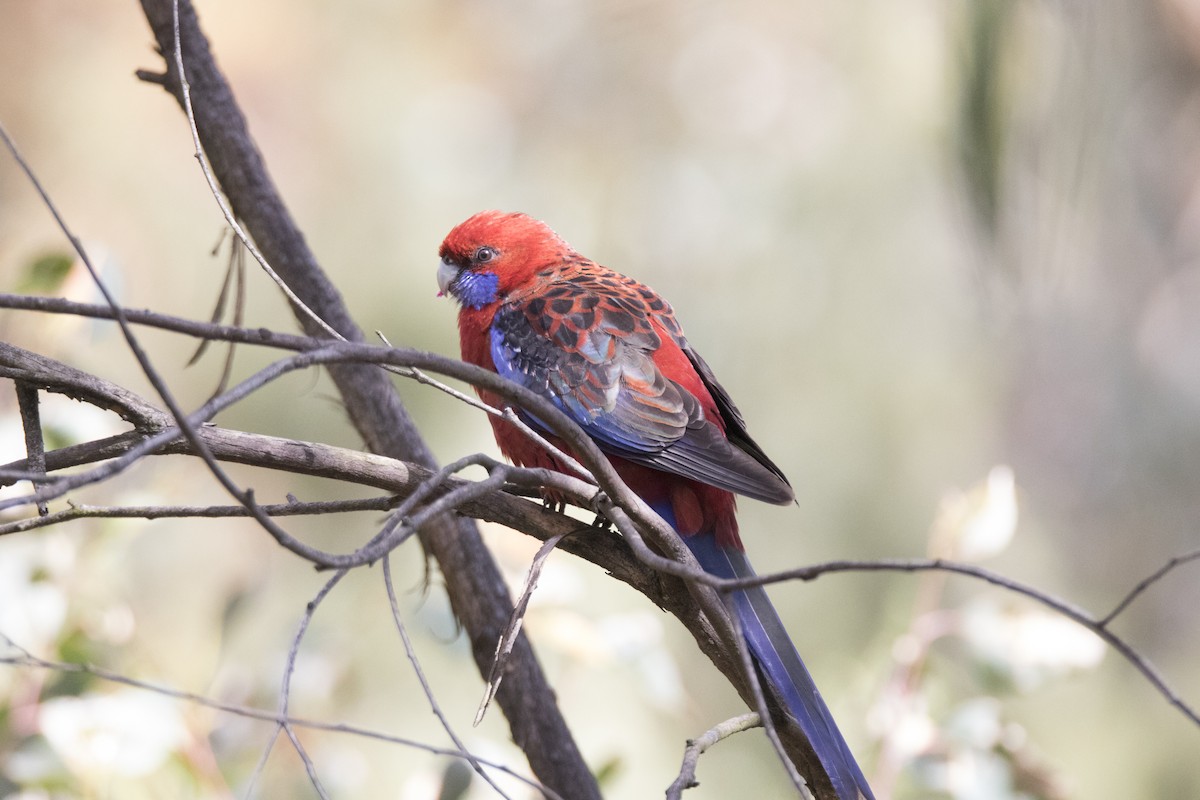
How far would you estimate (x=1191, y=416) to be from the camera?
766 cm

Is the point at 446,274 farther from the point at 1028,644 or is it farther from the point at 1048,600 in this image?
the point at 1048,600

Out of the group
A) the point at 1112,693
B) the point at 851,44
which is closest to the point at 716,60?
the point at 851,44

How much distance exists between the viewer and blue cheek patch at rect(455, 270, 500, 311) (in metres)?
3.22

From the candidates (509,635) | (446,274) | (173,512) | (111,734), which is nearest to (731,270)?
(446,274)

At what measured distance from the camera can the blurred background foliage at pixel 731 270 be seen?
18.6 ft

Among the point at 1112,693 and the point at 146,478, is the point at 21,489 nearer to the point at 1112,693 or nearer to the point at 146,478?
the point at 146,478

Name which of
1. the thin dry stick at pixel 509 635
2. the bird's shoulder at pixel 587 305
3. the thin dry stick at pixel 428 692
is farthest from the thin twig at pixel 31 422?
the bird's shoulder at pixel 587 305

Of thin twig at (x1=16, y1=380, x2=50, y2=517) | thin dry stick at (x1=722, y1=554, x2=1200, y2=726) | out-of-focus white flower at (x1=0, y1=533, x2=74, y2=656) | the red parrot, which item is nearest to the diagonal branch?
the red parrot

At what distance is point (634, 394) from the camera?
8.96ft

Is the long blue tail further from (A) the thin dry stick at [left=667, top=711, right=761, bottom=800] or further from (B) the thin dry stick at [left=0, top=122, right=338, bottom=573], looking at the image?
(B) the thin dry stick at [left=0, top=122, right=338, bottom=573]

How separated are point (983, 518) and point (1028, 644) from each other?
0.99ft

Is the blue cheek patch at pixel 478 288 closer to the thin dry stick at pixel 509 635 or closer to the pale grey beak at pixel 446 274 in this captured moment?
the pale grey beak at pixel 446 274

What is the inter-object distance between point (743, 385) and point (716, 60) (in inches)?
101

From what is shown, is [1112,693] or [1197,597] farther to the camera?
[1197,597]
